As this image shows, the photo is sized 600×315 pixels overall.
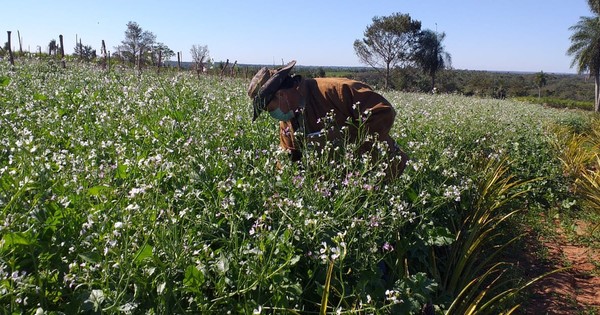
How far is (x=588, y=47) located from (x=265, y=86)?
34.5 metres

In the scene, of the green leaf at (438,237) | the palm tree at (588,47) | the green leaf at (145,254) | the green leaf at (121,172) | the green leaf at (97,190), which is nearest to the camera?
the green leaf at (145,254)

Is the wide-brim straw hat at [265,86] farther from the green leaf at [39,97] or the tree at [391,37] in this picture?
the tree at [391,37]

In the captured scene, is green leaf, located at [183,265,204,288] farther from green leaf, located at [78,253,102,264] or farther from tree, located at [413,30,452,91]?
tree, located at [413,30,452,91]

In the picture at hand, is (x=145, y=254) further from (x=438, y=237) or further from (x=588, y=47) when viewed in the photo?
(x=588, y=47)

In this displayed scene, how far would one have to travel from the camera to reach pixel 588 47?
101 feet

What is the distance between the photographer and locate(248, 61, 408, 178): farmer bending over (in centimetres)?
320

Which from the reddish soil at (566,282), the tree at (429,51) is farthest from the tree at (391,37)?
the reddish soil at (566,282)

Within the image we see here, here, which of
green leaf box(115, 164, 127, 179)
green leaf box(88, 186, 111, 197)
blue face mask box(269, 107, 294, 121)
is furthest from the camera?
blue face mask box(269, 107, 294, 121)

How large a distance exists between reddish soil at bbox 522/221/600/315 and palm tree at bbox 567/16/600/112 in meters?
30.7

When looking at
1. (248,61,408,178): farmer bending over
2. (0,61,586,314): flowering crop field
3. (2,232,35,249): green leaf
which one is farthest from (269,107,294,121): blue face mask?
(2,232,35,249): green leaf

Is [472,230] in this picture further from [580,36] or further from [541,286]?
[580,36]

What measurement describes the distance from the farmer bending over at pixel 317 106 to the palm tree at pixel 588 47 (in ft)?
108

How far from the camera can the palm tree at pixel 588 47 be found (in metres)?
30.5

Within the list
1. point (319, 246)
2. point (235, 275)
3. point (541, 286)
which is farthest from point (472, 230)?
point (235, 275)
